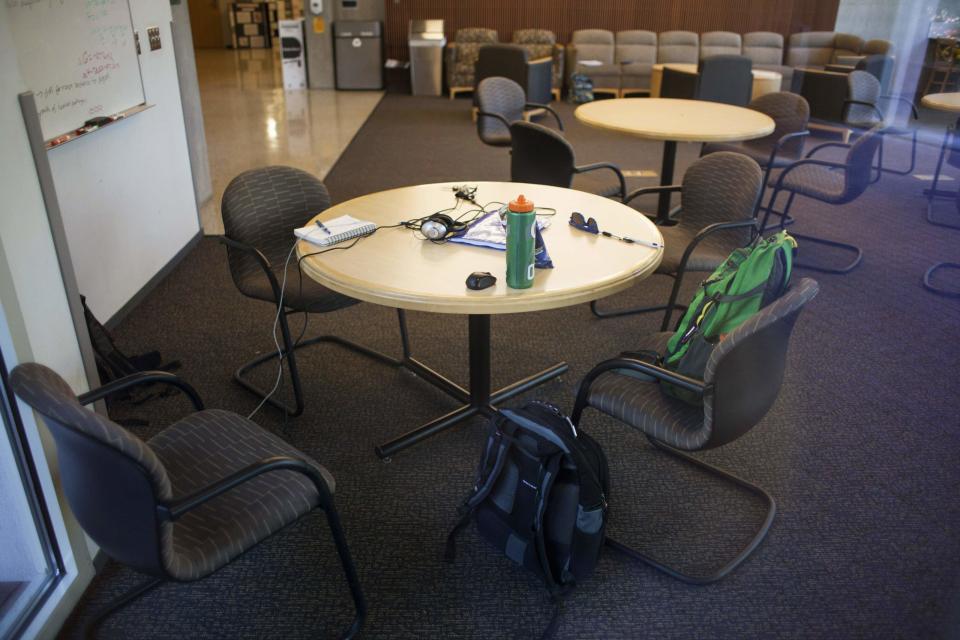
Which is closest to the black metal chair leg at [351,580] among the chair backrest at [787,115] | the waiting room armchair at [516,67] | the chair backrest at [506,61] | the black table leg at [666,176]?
the black table leg at [666,176]

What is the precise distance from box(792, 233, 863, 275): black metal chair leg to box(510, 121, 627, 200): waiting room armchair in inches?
52.5

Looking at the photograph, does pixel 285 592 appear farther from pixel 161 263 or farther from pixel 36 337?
pixel 161 263

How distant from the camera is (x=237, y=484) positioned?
1.52m

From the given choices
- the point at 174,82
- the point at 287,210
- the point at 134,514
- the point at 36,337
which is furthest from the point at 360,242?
the point at 174,82

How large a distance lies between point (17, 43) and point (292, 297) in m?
1.35

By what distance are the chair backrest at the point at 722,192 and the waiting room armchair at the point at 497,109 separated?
184 centimetres

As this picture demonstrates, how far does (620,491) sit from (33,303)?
1.84m

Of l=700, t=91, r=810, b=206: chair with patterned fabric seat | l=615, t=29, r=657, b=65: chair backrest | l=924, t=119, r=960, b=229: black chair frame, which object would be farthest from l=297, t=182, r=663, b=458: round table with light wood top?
l=615, t=29, r=657, b=65: chair backrest

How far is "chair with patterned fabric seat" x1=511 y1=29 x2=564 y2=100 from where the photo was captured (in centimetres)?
962

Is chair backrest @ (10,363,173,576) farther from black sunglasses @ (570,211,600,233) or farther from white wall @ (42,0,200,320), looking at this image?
white wall @ (42,0,200,320)

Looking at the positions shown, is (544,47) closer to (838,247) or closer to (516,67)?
(516,67)

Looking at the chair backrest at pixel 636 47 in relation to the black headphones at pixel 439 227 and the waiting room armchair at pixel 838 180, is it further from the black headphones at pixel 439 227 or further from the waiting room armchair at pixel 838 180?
the black headphones at pixel 439 227

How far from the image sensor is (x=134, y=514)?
143 cm

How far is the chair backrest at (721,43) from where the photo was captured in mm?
9422
